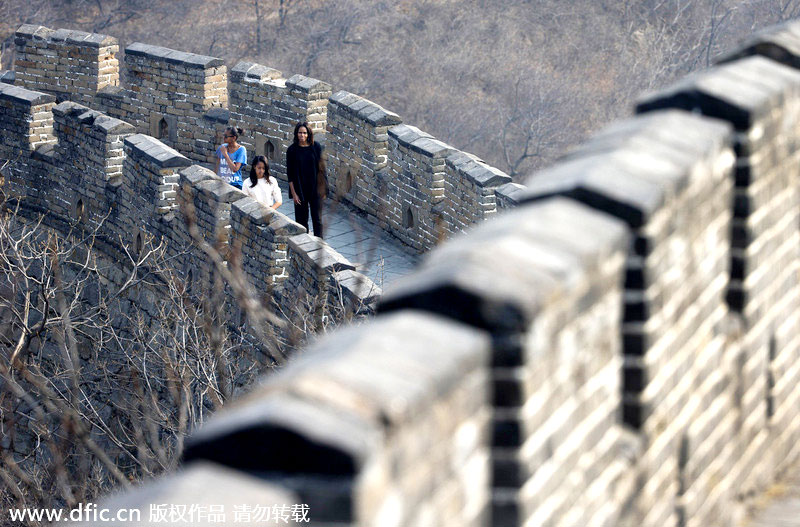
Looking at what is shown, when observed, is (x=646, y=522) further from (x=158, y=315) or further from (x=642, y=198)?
(x=158, y=315)

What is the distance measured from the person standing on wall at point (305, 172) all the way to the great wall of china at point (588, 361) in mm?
7243

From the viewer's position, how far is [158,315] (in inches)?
510

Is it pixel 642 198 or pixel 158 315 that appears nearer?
pixel 642 198

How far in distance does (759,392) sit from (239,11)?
33599 millimetres

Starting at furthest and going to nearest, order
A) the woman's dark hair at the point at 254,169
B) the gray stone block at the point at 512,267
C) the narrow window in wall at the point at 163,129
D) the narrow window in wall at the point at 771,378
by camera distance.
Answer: the narrow window in wall at the point at 163,129 < the woman's dark hair at the point at 254,169 < the narrow window in wall at the point at 771,378 < the gray stone block at the point at 512,267

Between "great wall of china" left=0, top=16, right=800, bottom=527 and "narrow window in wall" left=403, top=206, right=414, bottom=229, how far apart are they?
8.67m

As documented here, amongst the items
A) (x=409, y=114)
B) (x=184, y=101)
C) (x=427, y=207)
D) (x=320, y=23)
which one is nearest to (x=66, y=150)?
(x=184, y=101)

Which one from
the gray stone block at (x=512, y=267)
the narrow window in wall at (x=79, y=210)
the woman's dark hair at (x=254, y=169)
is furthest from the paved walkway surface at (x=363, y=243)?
the gray stone block at (x=512, y=267)

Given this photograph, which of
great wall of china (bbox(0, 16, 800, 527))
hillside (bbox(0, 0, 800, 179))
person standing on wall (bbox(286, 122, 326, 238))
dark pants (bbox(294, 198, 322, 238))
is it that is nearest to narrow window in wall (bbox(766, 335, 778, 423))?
great wall of china (bbox(0, 16, 800, 527))

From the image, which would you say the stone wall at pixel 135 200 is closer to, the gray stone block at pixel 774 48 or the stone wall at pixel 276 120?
the stone wall at pixel 276 120

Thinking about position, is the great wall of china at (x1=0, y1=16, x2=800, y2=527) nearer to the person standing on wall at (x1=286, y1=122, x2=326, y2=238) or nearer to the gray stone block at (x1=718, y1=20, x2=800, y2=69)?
the gray stone block at (x1=718, y1=20, x2=800, y2=69)

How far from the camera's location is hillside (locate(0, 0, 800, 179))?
3328 cm

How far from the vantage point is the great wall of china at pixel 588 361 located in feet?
7.68

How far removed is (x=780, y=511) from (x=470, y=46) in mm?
32373
